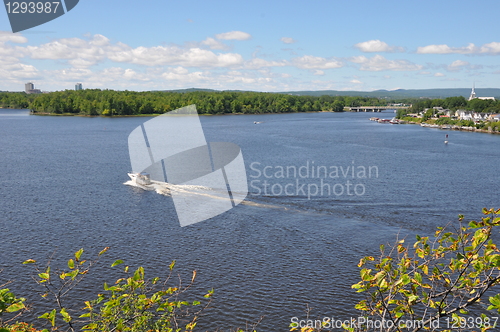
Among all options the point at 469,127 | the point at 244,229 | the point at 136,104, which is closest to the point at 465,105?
the point at 469,127

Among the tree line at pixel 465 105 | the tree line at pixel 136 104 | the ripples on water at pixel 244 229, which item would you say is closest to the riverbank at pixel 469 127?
the tree line at pixel 465 105

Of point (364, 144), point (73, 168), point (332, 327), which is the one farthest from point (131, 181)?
point (364, 144)

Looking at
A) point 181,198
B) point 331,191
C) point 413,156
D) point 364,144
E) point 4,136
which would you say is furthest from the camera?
point 4,136

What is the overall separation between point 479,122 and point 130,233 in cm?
11189

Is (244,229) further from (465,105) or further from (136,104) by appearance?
(465,105)

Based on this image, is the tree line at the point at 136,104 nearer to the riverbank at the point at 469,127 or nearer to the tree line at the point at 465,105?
the tree line at the point at 465,105

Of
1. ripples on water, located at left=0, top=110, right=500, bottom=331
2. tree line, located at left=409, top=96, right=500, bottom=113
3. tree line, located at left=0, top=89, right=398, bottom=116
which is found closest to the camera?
ripples on water, located at left=0, top=110, right=500, bottom=331

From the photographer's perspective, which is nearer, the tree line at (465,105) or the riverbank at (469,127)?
the riverbank at (469,127)

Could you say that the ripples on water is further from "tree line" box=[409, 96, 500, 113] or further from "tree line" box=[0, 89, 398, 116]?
"tree line" box=[409, 96, 500, 113]

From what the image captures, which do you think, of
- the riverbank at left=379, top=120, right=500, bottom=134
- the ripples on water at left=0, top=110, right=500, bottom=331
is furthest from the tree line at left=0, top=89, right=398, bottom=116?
the ripples on water at left=0, top=110, right=500, bottom=331

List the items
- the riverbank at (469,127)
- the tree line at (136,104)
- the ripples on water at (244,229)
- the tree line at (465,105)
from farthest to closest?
the tree line at (136,104), the tree line at (465,105), the riverbank at (469,127), the ripples on water at (244,229)

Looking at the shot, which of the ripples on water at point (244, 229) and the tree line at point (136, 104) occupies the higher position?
the tree line at point (136, 104)

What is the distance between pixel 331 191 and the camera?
3403 cm

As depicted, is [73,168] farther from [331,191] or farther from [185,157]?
[331,191]
